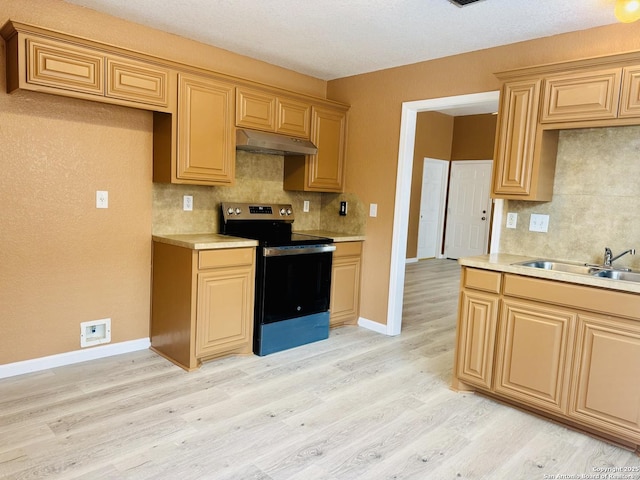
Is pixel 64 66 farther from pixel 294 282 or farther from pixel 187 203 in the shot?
pixel 294 282

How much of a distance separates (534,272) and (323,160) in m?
2.22

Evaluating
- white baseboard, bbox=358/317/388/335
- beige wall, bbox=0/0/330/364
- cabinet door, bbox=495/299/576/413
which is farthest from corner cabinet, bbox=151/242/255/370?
cabinet door, bbox=495/299/576/413

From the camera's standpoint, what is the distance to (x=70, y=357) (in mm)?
3072

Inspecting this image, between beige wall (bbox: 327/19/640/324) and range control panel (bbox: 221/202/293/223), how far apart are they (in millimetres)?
697

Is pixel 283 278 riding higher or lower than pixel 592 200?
lower

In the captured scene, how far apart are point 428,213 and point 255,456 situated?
266 inches

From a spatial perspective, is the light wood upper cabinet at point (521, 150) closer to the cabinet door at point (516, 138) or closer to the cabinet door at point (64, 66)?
the cabinet door at point (516, 138)

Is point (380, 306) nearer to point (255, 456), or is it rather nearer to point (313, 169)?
point (313, 169)

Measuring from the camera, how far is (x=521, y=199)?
2.89 metres

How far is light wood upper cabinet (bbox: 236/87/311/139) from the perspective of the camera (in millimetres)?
3451

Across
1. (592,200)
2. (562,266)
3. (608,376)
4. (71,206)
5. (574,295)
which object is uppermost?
(592,200)

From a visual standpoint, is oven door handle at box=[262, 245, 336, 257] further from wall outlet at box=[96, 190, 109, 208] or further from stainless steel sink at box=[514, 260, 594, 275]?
stainless steel sink at box=[514, 260, 594, 275]

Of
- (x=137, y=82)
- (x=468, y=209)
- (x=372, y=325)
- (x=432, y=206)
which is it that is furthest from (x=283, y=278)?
(x=468, y=209)

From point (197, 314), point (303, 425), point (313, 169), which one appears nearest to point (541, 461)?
point (303, 425)
